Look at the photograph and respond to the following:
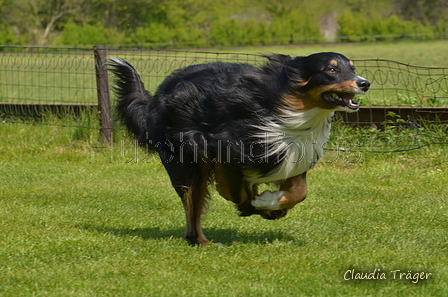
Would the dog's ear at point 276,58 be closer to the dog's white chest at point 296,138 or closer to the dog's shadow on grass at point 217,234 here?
the dog's white chest at point 296,138

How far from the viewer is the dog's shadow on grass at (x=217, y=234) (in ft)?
17.7

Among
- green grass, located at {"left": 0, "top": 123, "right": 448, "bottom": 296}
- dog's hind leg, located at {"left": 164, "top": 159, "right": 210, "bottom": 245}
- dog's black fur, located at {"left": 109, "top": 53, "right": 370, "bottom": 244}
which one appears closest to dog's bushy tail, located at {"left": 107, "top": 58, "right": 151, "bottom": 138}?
dog's black fur, located at {"left": 109, "top": 53, "right": 370, "bottom": 244}

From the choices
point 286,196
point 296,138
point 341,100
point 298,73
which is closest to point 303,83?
point 298,73

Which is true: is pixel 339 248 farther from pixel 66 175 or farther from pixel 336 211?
pixel 66 175

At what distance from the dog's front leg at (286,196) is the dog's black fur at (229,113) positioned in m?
0.06

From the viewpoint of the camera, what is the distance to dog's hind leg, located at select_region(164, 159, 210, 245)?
5.28 metres

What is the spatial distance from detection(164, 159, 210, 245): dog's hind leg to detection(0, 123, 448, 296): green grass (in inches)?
7.8

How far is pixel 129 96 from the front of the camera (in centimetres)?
576

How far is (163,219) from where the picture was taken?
629 cm

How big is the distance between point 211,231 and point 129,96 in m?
1.55

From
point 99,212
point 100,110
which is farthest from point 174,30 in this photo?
point 99,212

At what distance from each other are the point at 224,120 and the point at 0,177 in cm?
463

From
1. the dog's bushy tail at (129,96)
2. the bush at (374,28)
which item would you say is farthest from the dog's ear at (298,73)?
the bush at (374,28)

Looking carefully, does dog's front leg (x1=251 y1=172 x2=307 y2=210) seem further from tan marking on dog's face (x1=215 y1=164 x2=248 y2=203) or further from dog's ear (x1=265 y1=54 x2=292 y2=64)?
dog's ear (x1=265 y1=54 x2=292 y2=64)
